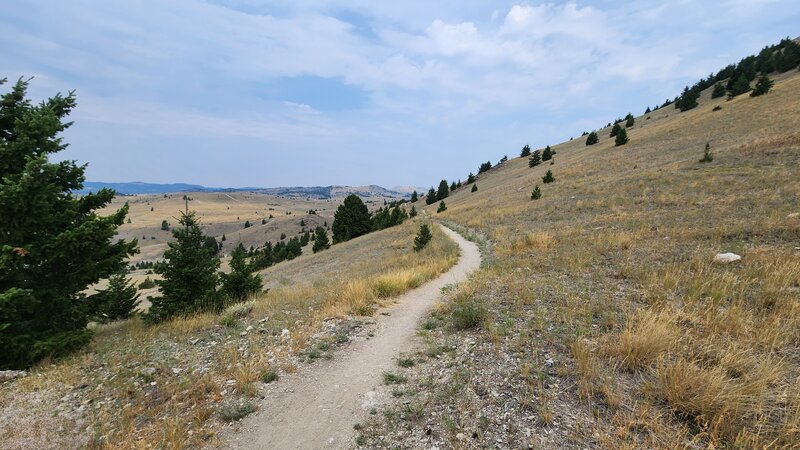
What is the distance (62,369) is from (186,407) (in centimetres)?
381

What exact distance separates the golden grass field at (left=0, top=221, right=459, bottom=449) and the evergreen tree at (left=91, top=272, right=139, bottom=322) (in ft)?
2.39

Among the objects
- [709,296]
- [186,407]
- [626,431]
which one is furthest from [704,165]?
[186,407]

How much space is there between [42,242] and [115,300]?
308cm

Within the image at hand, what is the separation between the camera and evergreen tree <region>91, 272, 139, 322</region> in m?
9.05

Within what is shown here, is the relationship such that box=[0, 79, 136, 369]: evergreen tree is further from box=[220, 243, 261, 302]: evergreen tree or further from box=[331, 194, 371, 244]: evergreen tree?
box=[331, 194, 371, 244]: evergreen tree

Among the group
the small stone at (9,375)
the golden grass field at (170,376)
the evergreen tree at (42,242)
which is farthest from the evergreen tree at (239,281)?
the small stone at (9,375)

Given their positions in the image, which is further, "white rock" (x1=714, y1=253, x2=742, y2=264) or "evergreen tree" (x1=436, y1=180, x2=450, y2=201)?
"evergreen tree" (x1=436, y1=180, x2=450, y2=201)

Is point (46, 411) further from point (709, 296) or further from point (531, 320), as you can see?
point (709, 296)

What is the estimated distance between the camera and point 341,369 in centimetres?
621

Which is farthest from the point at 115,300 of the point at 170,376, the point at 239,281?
the point at 170,376

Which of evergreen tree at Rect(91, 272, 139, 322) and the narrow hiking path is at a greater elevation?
evergreen tree at Rect(91, 272, 139, 322)

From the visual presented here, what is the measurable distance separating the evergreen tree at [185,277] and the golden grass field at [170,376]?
59 centimetres

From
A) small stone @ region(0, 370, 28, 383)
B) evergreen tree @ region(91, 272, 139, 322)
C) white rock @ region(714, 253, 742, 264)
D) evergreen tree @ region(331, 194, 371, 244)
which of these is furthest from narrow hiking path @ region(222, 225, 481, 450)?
evergreen tree @ region(331, 194, 371, 244)

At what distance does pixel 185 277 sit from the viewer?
33.8ft
